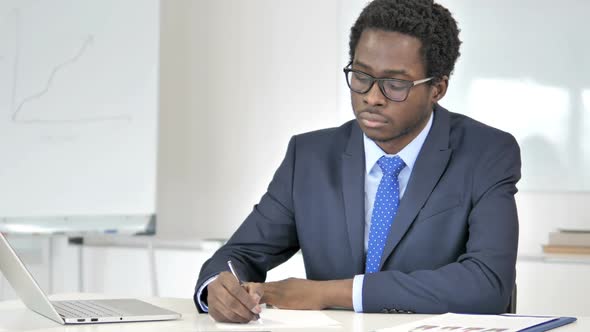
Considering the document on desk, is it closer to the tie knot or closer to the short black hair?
the tie knot

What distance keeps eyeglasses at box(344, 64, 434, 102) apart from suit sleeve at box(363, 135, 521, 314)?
0.29 metres

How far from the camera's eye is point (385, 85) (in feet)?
7.42

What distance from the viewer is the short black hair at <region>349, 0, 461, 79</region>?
7.56 ft

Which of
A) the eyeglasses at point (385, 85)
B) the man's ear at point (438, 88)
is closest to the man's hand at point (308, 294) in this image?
the eyeglasses at point (385, 85)

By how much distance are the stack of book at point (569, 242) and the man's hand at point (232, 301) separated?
6.89 ft

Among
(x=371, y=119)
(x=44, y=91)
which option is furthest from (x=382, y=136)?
(x=44, y=91)

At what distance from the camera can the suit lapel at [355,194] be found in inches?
93.1

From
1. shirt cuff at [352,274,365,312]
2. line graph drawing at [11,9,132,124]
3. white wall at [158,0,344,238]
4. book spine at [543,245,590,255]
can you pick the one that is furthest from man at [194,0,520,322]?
white wall at [158,0,344,238]

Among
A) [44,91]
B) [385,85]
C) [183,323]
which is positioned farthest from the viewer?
[44,91]

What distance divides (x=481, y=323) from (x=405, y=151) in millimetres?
681

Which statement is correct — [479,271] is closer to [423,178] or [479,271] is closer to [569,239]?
[423,178]

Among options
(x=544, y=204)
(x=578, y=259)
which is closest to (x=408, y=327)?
(x=578, y=259)

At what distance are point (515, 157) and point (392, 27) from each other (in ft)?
1.56

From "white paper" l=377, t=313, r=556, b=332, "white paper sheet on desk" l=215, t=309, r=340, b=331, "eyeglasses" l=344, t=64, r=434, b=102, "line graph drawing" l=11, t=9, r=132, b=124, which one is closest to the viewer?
"white paper" l=377, t=313, r=556, b=332
